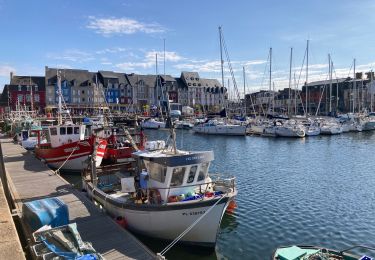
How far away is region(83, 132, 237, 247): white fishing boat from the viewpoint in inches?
535

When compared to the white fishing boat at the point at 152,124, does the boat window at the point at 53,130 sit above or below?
above

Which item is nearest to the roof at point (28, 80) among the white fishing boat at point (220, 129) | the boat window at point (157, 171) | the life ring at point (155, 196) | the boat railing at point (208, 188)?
the white fishing boat at point (220, 129)

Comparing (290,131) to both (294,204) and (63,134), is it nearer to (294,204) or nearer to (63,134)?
(63,134)

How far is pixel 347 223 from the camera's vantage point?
17.6 m

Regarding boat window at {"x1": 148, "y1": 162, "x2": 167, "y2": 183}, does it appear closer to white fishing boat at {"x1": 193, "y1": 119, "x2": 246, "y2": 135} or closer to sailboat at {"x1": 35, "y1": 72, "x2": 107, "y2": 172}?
sailboat at {"x1": 35, "y1": 72, "x2": 107, "y2": 172}

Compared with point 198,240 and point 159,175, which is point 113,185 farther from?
point 198,240

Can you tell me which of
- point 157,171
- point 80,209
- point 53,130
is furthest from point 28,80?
point 157,171

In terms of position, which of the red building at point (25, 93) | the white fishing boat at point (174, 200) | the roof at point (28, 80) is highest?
the roof at point (28, 80)

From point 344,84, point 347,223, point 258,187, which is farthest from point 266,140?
point 344,84

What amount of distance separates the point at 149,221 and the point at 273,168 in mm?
20917

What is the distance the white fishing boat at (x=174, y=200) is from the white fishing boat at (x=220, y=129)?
48769 mm

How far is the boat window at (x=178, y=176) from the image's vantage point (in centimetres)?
1429

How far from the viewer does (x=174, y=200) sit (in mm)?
14102

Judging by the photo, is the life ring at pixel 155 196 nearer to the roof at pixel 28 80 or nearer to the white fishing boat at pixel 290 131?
the white fishing boat at pixel 290 131
